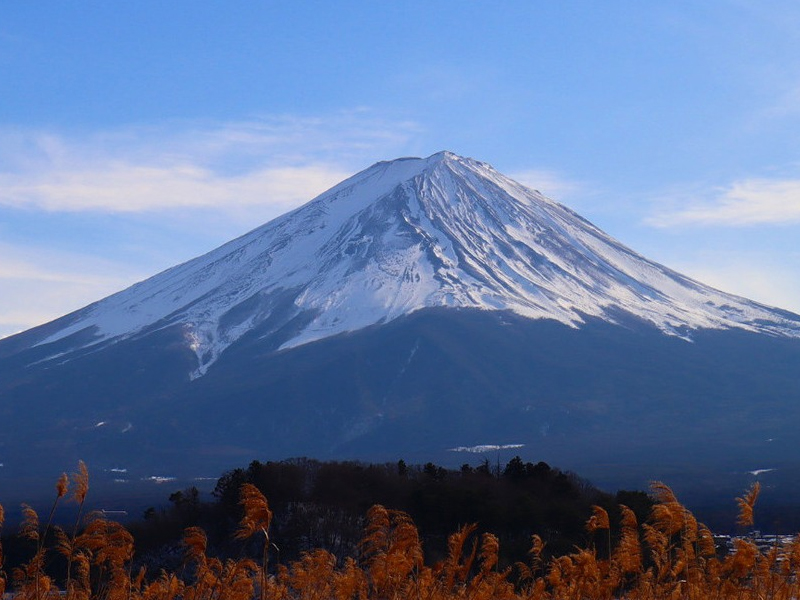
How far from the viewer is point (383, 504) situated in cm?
2933

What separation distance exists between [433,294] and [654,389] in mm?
34456

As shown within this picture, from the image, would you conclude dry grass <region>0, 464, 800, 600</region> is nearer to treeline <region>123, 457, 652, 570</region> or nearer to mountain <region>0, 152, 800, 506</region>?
treeline <region>123, 457, 652, 570</region>

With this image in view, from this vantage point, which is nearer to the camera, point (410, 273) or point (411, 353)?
point (411, 353)

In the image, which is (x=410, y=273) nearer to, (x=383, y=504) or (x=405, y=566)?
(x=383, y=504)

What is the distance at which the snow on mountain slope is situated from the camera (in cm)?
14588

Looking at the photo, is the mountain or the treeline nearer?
the treeline

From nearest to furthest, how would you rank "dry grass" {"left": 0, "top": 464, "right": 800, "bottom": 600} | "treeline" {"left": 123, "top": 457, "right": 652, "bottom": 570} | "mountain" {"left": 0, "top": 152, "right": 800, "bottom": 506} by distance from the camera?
"dry grass" {"left": 0, "top": 464, "right": 800, "bottom": 600}, "treeline" {"left": 123, "top": 457, "right": 652, "bottom": 570}, "mountain" {"left": 0, "top": 152, "right": 800, "bottom": 506}

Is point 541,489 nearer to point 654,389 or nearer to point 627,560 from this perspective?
point 627,560

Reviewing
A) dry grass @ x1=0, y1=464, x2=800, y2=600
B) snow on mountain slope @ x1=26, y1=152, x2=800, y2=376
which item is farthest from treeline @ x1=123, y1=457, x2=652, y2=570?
snow on mountain slope @ x1=26, y1=152, x2=800, y2=376

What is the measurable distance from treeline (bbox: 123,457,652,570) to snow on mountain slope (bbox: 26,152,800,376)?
353 feet

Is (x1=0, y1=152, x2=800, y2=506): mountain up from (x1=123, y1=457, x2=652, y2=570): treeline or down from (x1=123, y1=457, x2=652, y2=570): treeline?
up

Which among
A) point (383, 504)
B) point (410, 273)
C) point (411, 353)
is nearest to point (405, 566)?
point (383, 504)

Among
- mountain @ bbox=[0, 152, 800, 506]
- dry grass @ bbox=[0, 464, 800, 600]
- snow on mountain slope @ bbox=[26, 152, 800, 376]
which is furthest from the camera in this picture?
snow on mountain slope @ bbox=[26, 152, 800, 376]

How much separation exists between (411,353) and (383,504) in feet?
337
